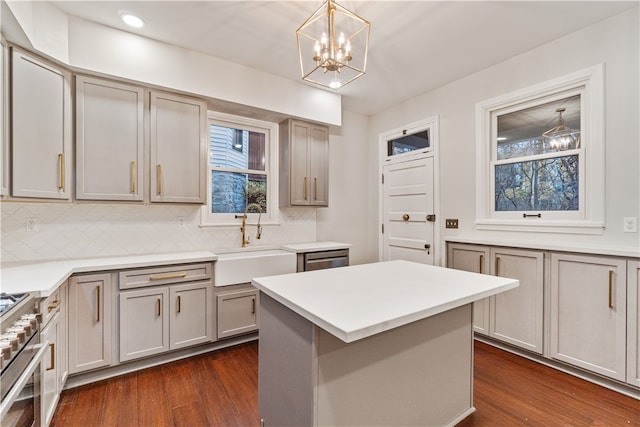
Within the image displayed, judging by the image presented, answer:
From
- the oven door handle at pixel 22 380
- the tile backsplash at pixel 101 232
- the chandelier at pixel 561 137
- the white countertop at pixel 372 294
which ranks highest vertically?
the chandelier at pixel 561 137

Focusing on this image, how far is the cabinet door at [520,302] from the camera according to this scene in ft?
8.20

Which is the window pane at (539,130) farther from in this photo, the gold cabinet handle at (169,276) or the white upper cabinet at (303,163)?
the gold cabinet handle at (169,276)

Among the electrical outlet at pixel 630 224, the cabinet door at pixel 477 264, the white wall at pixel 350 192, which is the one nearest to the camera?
the electrical outlet at pixel 630 224

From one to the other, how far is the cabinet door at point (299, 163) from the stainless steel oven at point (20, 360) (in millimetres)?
2446

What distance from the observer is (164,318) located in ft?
8.09

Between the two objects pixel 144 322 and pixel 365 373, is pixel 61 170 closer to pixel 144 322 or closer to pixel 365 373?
pixel 144 322

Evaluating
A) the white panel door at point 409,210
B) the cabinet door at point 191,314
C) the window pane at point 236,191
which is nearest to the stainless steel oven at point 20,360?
the cabinet door at point 191,314

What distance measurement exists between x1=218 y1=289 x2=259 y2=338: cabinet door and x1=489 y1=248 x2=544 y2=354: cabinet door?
92.5 inches

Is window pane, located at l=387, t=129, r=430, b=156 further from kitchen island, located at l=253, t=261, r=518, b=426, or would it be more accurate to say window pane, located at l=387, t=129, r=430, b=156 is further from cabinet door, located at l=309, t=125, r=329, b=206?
kitchen island, located at l=253, t=261, r=518, b=426

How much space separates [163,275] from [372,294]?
1.91 meters

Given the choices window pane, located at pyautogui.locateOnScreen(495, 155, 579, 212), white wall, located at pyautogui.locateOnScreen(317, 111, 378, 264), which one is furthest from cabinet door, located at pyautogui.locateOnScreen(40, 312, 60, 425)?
window pane, located at pyautogui.locateOnScreen(495, 155, 579, 212)

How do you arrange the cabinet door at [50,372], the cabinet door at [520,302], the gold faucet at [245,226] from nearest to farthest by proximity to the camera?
the cabinet door at [50,372]
the cabinet door at [520,302]
the gold faucet at [245,226]

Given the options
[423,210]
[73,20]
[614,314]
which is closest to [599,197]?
[614,314]

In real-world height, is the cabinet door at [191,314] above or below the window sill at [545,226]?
below
